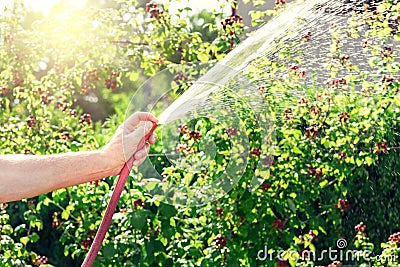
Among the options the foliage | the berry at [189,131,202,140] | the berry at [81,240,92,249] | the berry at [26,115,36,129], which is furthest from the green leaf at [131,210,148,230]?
the berry at [26,115,36,129]

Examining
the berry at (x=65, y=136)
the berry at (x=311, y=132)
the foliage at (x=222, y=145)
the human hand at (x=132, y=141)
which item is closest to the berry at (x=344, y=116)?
the foliage at (x=222, y=145)

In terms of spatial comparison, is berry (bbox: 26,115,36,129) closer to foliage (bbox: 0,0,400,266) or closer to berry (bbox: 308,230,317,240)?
foliage (bbox: 0,0,400,266)

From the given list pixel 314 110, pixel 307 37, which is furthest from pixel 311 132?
pixel 307 37

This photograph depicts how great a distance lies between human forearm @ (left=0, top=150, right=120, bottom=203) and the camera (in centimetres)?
187

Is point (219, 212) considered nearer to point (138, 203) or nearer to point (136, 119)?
point (138, 203)

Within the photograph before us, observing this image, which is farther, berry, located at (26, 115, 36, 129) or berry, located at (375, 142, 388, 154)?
berry, located at (26, 115, 36, 129)

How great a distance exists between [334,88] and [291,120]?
24cm

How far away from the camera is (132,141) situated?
200cm

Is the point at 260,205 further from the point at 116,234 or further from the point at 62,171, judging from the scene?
the point at 62,171

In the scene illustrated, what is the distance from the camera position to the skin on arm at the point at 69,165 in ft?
6.17

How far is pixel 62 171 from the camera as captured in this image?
196 cm

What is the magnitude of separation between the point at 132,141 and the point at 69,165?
A: 17 cm

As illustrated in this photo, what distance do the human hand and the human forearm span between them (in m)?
0.02

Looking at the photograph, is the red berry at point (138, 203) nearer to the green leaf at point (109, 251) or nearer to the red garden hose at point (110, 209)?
the green leaf at point (109, 251)
